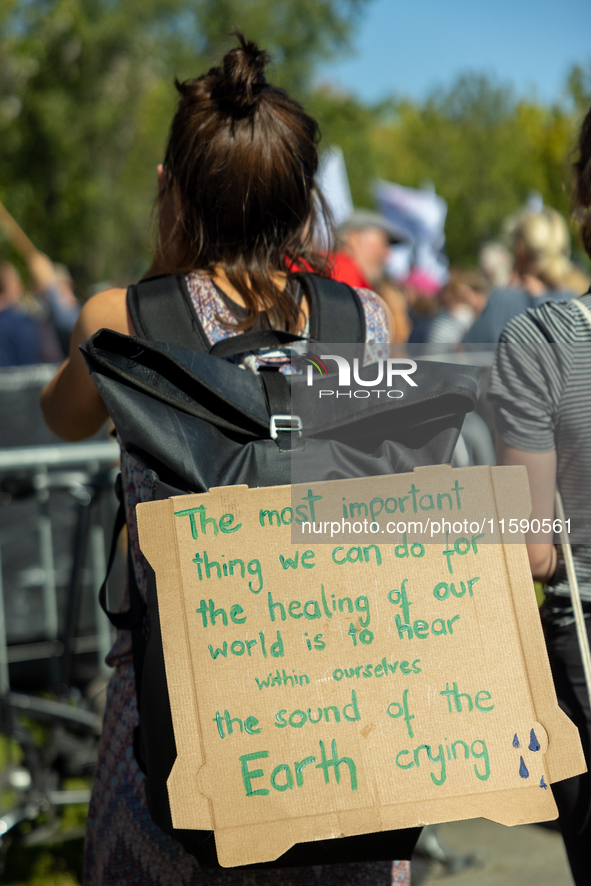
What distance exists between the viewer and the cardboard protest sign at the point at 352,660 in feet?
3.89

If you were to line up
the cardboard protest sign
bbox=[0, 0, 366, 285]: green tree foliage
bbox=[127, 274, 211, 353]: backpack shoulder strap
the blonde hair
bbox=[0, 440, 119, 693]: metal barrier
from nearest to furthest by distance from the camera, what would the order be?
1. the cardboard protest sign
2. bbox=[127, 274, 211, 353]: backpack shoulder strap
3. bbox=[0, 440, 119, 693]: metal barrier
4. the blonde hair
5. bbox=[0, 0, 366, 285]: green tree foliage

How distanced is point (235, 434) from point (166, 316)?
0.31m

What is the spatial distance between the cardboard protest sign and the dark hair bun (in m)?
0.77

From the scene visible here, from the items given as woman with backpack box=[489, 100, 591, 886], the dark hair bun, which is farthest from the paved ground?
the dark hair bun

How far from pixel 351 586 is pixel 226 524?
0.20 metres

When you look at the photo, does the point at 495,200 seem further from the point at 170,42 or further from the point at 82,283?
the point at 82,283

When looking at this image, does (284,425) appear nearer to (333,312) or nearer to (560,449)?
(333,312)

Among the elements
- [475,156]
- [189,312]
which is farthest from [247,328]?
[475,156]

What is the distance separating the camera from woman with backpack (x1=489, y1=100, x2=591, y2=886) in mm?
1550

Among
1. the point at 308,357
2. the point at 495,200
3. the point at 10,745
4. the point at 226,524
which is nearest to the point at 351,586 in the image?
the point at 226,524

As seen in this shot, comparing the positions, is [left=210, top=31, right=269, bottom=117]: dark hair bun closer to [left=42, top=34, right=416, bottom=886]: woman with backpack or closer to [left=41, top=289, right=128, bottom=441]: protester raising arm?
[left=42, top=34, right=416, bottom=886]: woman with backpack

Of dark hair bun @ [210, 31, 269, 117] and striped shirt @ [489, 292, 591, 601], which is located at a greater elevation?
dark hair bun @ [210, 31, 269, 117]

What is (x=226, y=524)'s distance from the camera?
123 cm

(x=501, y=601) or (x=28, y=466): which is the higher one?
(x=28, y=466)
